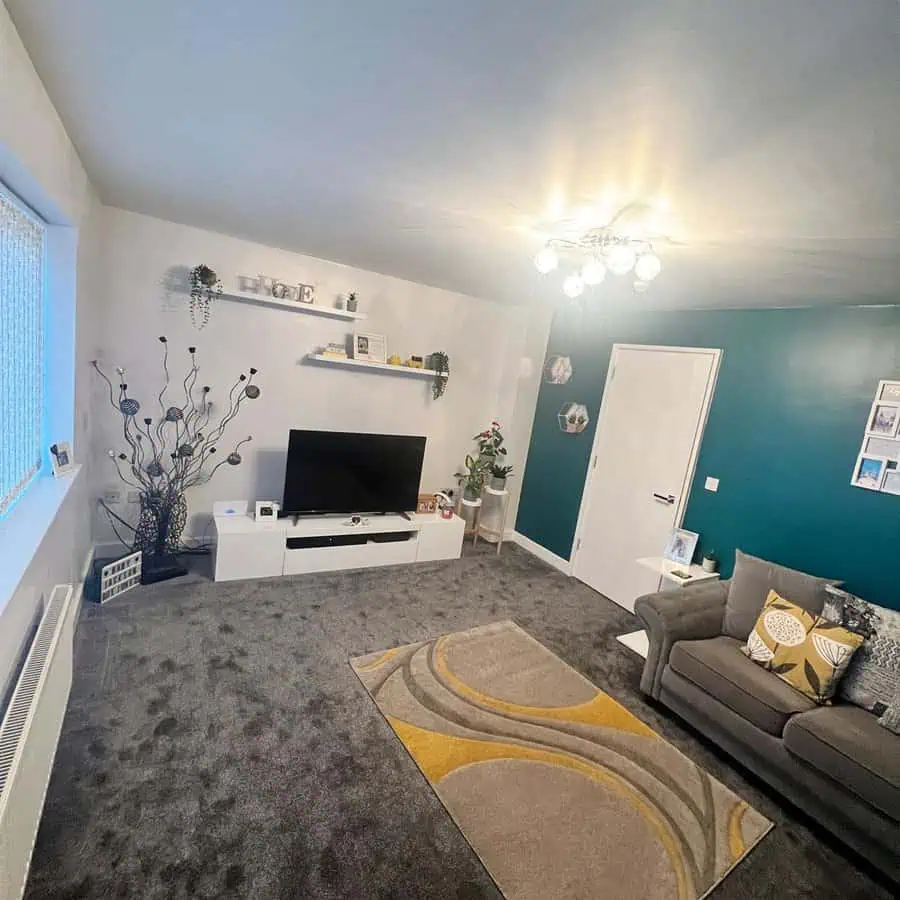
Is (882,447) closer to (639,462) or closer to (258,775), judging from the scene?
(639,462)

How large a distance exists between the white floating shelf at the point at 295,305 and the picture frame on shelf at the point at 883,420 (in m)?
3.47

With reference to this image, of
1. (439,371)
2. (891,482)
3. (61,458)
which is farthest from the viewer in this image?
(439,371)

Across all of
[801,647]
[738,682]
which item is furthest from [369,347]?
[801,647]

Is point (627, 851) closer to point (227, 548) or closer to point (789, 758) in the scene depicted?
point (789, 758)

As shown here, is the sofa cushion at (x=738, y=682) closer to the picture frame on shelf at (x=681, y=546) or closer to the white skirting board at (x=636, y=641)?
the white skirting board at (x=636, y=641)

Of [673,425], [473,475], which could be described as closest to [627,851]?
[673,425]

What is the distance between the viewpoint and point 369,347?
4.06 meters

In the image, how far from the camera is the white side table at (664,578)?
126 inches

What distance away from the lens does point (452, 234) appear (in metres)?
2.52

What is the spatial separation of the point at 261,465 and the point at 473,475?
6.45ft

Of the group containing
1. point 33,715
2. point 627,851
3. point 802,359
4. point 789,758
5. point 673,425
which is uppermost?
point 802,359

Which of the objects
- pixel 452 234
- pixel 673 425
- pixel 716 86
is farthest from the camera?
pixel 673 425

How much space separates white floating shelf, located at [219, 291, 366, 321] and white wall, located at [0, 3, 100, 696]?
831 millimetres

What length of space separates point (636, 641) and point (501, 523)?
1.71 metres
